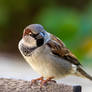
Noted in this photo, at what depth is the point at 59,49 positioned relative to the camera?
393 centimetres

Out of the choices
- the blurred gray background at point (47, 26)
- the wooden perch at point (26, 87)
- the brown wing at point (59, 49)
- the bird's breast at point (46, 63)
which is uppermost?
the blurred gray background at point (47, 26)

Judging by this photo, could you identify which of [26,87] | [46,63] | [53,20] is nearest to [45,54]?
[46,63]

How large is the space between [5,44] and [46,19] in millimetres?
1230

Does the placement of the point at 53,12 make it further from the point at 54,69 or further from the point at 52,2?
the point at 54,69

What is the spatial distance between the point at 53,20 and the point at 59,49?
10.1ft

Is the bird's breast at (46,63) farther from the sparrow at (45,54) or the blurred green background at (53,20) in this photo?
the blurred green background at (53,20)

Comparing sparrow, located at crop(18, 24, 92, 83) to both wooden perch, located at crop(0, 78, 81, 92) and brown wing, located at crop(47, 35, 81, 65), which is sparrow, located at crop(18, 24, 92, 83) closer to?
brown wing, located at crop(47, 35, 81, 65)

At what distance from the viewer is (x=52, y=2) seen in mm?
7848

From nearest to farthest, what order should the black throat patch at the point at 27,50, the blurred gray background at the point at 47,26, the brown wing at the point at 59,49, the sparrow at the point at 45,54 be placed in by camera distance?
the sparrow at the point at 45,54
the black throat patch at the point at 27,50
the brown wing at the point at 59,49
the blurred gray background at the point at 47,26

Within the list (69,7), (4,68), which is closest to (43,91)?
(4,68)

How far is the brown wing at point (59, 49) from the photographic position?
12.5ft

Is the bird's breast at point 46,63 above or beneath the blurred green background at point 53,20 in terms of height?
beneath

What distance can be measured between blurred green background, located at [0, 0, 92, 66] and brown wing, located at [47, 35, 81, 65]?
201 centimetres

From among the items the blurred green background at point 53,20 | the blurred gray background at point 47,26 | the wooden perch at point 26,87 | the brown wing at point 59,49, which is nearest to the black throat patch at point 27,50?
the brown wing at point 59,49
